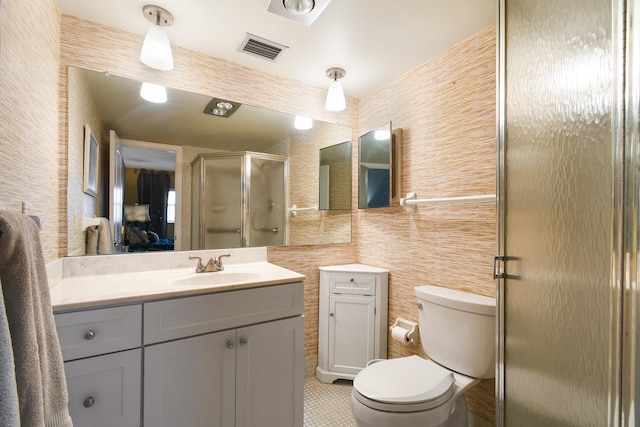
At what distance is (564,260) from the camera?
767mm

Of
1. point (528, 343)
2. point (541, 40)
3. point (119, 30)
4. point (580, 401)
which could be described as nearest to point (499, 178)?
point (541, 40)

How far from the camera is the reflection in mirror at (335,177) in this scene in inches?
85.7

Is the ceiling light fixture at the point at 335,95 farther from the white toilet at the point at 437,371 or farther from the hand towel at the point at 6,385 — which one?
the hand towel at the point at 6,385

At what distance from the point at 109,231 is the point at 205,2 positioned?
1208 mm

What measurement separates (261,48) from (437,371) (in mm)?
1968

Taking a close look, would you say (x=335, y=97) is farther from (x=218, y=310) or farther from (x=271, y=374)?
(x=271, y=374)

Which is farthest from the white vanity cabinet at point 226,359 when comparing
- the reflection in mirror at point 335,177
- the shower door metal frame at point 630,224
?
the shower door metal frame at point 630,224

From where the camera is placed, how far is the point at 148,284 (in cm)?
123

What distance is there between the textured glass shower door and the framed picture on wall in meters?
1.85

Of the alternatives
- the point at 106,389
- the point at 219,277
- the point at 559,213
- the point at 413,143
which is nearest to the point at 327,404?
the point at 219,277

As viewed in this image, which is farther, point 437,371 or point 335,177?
point 335,177

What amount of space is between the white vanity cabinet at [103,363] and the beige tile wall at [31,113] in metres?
0.42

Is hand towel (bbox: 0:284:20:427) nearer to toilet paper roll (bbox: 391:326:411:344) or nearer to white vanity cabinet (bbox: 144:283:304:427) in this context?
white vanity cabinet (bbox: 144:283:304:427)

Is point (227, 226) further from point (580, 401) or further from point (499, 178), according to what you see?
point (580, 401)
